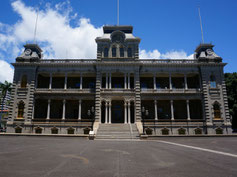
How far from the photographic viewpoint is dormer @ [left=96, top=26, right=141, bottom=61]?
3156cm

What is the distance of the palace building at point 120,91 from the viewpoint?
1135 inches

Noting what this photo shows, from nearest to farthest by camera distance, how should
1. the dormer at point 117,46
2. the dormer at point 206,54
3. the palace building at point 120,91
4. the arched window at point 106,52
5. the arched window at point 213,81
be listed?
1. the palace building at point 120,91
2. the arched window at point 213,81
3. the dormer at point 206,54
4. the dormer at point 117,46
5. the arched window at point 106,52

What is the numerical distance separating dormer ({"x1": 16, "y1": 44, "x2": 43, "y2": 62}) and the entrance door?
17.5 metres

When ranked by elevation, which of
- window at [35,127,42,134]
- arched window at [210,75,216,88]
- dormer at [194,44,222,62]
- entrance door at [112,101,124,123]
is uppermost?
dormer at [194,44,222,62]

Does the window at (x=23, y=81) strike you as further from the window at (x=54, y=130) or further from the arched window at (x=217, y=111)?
the arched window at (x=217, y=111)

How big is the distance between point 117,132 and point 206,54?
74.6 ft

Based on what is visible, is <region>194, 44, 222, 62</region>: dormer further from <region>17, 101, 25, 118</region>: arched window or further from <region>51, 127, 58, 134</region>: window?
<region>17, 101, 25, 118</region>: arched window

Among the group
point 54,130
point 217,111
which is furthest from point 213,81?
point 54,130

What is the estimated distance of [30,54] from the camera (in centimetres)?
3294

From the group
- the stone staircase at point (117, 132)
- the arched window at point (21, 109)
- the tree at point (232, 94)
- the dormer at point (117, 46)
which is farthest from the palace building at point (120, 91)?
the tree at point (232, 94)

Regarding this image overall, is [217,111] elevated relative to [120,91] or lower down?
lower down

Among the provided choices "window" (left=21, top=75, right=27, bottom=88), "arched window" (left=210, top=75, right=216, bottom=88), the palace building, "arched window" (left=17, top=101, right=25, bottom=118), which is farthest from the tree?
"window" (left=21, top=75, right=27, bottom=88)

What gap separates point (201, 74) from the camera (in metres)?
30.7

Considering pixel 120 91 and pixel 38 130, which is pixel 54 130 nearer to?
pixel 38 130
